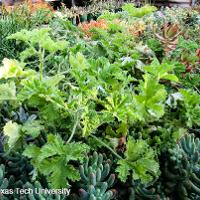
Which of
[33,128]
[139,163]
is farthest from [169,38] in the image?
[33,128]

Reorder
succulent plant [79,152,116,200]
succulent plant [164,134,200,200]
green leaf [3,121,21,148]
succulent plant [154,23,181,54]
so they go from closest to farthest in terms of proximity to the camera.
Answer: succulent plant [79,152,116,200] → green leaf [3,121,21,148] → succulent plant [164,134,200,200] → succulent plant [154,23,181,54]

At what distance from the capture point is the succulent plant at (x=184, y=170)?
1.58 metres

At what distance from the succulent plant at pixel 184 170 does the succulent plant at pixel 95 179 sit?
27 cm

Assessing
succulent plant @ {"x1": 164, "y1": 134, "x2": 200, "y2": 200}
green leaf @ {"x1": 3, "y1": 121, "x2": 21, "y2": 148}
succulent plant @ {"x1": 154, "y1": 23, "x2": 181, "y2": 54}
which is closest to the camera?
green leaf @ {"x1": 3, "y1": 121, "x2": 21, "y2": 148}

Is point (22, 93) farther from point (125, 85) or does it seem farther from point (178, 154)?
point (178, 154)

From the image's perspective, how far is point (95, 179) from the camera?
4.61ft

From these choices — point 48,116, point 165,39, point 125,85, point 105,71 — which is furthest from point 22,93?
point 165,39

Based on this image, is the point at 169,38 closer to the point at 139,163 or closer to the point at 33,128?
the point at 139,163

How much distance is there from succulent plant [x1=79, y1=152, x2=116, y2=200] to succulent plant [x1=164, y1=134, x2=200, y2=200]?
0.27 meters

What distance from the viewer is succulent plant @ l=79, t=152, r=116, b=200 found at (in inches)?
53.6

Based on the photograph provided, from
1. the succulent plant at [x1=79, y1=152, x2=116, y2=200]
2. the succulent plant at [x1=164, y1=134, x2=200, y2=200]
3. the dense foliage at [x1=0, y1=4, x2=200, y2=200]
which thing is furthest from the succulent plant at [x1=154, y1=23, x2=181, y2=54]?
the succulent plant at [x1=79, y1=152, x2=116, y2=200]

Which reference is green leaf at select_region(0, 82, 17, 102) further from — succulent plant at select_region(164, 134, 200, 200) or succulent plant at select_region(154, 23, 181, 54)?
succulent plant at select_region(154, 23, 181, 54)

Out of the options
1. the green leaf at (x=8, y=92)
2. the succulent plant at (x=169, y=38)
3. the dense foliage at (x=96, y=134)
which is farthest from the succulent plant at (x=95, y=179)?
the succulent plant at (x=169, y=38)

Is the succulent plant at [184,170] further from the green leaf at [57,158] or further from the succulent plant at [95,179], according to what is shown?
the green leaf at [57,158]
